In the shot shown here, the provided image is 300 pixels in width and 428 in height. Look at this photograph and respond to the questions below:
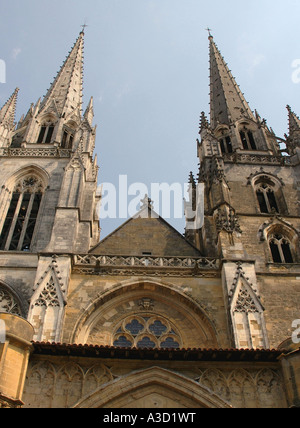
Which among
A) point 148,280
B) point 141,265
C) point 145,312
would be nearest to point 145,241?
point 141,265

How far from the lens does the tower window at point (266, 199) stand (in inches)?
735

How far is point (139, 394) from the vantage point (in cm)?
895

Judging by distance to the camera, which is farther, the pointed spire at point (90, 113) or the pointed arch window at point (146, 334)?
the pointed spire at point (90, 113)

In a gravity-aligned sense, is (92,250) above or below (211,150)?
below

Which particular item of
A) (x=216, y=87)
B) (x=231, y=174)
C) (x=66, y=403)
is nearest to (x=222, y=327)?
(x=66, y=403)

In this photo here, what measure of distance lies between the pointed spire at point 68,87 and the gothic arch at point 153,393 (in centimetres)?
1815

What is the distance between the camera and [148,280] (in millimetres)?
14109

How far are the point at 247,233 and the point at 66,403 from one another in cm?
972

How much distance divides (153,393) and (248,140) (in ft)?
55.6

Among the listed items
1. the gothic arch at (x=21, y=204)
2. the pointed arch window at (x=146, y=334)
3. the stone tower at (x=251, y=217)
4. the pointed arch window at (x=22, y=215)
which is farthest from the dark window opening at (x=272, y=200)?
the pointed arch window at (x=22, y=215)

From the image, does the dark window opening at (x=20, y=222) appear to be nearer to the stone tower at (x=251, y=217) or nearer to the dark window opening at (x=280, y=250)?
the stone tower at (x=251, y=217)

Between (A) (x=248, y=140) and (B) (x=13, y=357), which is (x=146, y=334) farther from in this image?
(A) (x=248, y=140)
